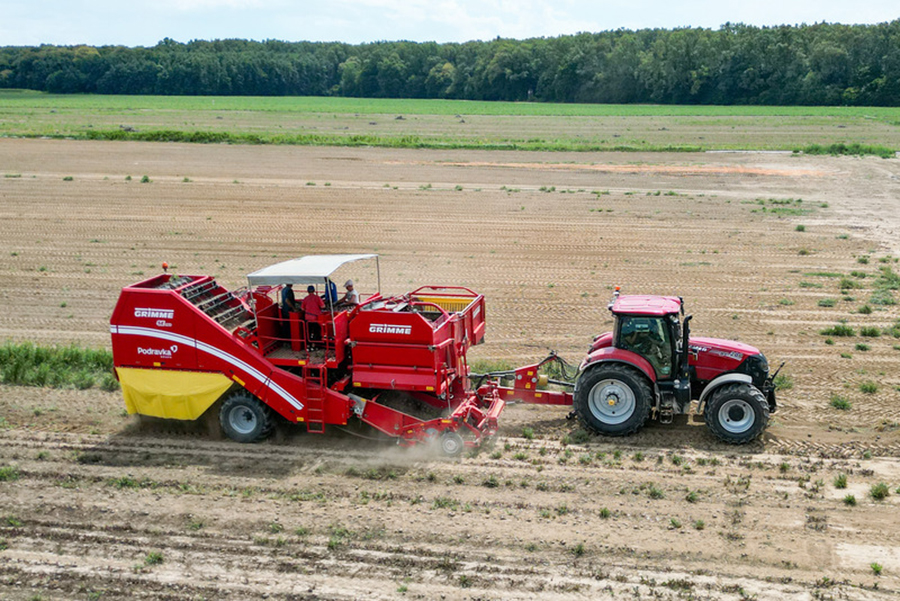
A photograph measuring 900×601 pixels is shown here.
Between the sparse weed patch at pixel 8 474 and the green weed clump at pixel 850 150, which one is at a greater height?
the green weed clump at pixel 850 150

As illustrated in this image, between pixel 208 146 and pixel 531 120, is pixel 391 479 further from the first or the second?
pixel 531 120

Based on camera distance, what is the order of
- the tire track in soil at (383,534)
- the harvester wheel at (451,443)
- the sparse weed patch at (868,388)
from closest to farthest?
the tire track in soil at (383,534), the harvester wheel at (451,443), the sparse weed patch at (868,388)

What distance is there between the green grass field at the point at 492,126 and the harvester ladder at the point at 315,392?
3884cm

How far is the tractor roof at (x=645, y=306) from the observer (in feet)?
40.1

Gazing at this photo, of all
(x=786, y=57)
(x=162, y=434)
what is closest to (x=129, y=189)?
(x=162, y=434)

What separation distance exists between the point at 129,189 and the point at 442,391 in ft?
88.0

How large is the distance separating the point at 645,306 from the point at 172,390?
701cm

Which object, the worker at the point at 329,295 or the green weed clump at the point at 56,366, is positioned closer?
the worker at the point at 329,295

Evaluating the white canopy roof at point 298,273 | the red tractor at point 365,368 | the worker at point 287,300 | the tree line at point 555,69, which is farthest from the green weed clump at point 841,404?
the tree line at point 555,69

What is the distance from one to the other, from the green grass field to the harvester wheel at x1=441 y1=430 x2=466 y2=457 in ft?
129

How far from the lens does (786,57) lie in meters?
96.6

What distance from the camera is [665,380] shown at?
40.9 feet

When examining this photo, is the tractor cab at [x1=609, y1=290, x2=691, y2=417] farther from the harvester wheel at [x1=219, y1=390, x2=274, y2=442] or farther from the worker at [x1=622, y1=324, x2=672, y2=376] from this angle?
the harvester wheel at [x1=219, y1=390, x2=274, y2=442]

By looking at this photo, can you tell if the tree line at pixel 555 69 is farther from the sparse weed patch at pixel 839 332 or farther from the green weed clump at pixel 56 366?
the green weed clump at pixel 56 366
